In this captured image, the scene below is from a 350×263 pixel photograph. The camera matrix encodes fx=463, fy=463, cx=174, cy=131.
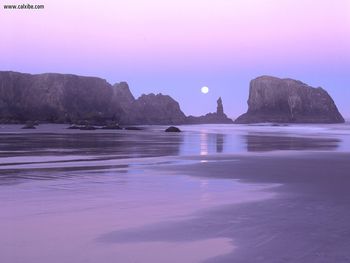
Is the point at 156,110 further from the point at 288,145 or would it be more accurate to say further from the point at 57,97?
the point at 288,145

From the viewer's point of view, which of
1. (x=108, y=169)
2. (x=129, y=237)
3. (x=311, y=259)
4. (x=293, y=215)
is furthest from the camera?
(x=108, y=169)

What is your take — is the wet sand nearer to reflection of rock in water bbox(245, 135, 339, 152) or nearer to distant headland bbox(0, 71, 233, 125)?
reflection of rock in water bbox(245, 135, 339, 152)

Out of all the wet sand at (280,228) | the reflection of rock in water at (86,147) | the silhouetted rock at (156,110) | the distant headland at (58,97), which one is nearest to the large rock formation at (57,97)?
the distant headland at (58,97)

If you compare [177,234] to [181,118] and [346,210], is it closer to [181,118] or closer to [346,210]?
[346,210]

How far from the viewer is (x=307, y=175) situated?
13883mm

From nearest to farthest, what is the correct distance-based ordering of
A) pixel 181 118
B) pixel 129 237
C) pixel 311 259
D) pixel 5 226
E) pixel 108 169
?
pixel 311 259 < pixel 129 237 < pixel 5 226 < pixel 108 169 < pixel 181 118

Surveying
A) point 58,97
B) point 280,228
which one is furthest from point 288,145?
point 58,97

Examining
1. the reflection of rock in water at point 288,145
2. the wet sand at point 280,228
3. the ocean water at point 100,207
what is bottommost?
the wet sand at point 280,228

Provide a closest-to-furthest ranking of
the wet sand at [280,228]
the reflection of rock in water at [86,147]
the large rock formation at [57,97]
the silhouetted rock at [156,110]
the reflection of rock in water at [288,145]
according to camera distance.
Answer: the wet sand at [280,228] → the reflection of rock in water at [86,147] → the reflection of rock in water at [288,145] → the large rock formation at [57,97] → the silhouetted rock at [156,110]

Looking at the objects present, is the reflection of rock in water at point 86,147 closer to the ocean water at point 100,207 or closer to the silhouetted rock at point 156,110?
the ocean water at point 100,207

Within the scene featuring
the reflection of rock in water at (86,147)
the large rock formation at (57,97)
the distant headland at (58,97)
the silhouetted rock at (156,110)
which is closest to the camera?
the reflection of rock in water at (86,147)

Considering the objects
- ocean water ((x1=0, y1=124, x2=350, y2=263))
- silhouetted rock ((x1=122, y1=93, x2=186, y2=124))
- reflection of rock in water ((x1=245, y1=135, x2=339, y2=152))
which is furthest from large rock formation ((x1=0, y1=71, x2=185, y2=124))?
ocean water ((x1=0, y1=124, x2=350, y2=263))

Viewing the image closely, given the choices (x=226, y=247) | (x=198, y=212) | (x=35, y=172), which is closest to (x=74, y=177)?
(x=35, y=172)

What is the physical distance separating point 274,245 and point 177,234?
1.39m
